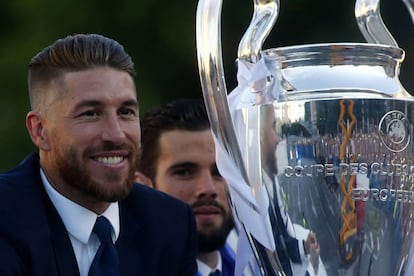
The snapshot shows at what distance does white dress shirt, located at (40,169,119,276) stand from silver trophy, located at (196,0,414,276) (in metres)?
0.34

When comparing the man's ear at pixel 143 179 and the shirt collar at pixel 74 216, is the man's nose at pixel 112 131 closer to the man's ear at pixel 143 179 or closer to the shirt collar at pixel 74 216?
the shirt collar at pixel 74 216

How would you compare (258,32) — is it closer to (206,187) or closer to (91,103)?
(91,103)

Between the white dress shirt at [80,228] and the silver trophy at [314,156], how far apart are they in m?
0.34

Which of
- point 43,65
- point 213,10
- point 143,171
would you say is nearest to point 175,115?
→ point 143,171

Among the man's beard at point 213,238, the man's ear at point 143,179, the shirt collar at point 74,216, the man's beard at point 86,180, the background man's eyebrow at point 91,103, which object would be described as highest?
the background man's eyebrow at point 91,103

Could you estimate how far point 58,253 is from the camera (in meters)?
3.23

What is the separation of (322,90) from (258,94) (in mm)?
120

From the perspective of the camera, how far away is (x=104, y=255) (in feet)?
10.7

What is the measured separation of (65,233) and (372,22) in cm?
73

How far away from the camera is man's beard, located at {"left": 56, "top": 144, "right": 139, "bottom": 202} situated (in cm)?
323

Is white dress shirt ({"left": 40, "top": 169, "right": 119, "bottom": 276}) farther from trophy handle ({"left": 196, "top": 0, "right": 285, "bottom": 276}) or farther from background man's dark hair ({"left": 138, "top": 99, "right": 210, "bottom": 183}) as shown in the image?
background man's dark hair ({"left": 138, "top": 99, "right": 210, "bottom": 183})

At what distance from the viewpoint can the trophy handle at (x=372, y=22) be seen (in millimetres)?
3262

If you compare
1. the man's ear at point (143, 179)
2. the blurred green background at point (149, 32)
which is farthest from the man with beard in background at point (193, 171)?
the blurred green background at point (149, 32)

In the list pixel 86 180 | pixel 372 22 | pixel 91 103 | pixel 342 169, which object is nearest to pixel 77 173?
pixel 86 180
